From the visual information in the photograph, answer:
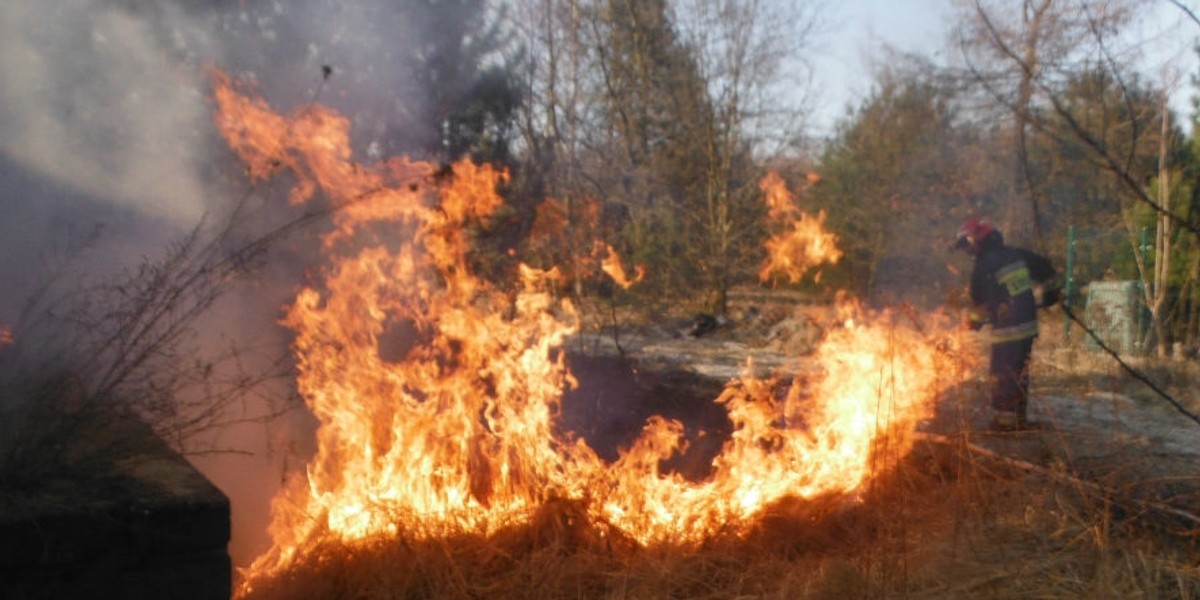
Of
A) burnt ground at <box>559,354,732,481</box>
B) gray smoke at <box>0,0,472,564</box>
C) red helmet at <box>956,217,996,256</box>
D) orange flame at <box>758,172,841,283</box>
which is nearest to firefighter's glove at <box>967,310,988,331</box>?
red helmet at <box>956,217,996,256</box>

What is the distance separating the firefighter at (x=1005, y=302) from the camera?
6.89 meters

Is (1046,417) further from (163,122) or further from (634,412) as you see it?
(163,122)

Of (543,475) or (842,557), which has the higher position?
(543,475)

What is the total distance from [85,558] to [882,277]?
17.8 m

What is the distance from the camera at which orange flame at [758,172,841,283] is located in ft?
45.3

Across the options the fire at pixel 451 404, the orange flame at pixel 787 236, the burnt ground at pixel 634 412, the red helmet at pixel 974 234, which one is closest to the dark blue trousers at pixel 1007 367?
the red helmet at pixel 974 234

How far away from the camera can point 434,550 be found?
4.29m

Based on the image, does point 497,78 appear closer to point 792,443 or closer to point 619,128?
point 792,443

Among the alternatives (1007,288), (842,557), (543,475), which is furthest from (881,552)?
(1007,288)

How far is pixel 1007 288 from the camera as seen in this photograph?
7.01 metres

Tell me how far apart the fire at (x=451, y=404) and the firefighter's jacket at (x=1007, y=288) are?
1154 mm

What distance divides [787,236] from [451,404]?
11.7 meters

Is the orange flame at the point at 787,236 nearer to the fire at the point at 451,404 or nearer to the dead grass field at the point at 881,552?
the fire at the point at 451,404

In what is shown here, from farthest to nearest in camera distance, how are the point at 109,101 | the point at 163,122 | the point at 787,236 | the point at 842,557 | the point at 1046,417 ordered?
the point at 787,236 < the point at 1046,417 < the point at 163,122 < the point at 109,101 < the point at 842,557
